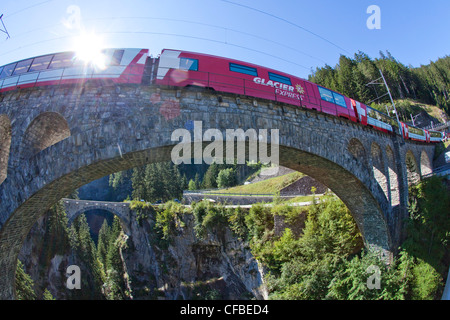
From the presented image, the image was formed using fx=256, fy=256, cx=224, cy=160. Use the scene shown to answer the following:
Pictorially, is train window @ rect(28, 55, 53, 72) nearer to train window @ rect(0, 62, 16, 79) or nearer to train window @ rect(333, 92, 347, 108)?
train window @ rect(0, 62, 16, 79)

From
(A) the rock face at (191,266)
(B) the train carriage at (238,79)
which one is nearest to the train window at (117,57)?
(B) the train carriage at (238,79)

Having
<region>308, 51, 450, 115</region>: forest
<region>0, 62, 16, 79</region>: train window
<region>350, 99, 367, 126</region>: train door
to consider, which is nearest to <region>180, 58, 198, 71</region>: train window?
<region>0, 62, 16, 79</region>: train window

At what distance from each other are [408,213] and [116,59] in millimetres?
15496

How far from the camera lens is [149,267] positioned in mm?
27641

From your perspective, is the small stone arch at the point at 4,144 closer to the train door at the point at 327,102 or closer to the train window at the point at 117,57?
the train window at the point at 117,57

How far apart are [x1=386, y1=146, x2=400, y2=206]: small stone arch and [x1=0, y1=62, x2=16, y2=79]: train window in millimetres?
17349

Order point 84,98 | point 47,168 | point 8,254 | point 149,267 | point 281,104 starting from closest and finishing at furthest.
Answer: point 47,168 → point 84,98 → point 8,254 → point 281,104 → point 149,267

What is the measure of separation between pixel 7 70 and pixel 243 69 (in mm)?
8112

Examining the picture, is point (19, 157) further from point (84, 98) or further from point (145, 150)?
point (145, 150)

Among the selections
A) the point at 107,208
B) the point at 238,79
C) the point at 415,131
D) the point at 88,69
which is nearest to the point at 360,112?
the point at 238,79

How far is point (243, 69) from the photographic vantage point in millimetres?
9094

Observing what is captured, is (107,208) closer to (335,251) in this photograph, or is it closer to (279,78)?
(335,251)
